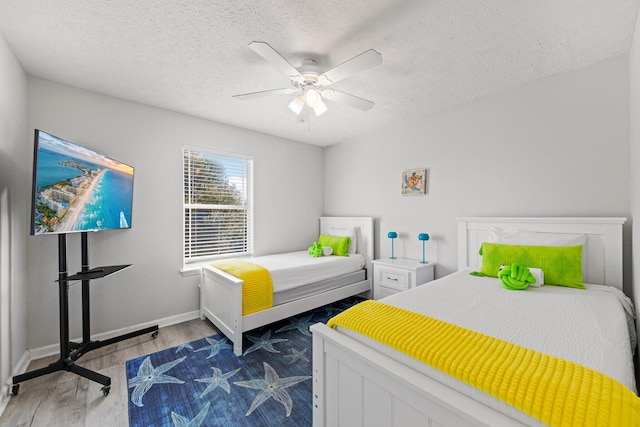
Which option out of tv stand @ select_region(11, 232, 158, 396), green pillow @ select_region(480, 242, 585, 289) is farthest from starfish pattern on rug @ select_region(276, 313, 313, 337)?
green pillow @ select_region(480, 242, 585, 289)

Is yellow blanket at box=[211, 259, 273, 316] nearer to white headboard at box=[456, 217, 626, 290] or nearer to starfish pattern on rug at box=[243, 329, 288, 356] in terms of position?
starfish pattern on rug at box=[243, 329, 288, 356]

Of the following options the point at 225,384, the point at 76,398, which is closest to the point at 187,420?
the point at 225,384

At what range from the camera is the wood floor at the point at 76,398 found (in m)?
1.61

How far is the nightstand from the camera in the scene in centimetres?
290

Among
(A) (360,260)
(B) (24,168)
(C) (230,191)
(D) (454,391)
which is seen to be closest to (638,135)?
(D) (454,391)

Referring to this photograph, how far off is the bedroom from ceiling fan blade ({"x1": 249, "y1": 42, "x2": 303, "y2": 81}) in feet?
1.17

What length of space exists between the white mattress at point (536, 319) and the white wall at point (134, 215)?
2.41 metres

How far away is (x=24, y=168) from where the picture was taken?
215 cm

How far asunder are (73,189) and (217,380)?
172 cm

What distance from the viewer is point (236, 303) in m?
2.34

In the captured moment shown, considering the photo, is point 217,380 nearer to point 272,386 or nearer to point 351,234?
point 272,386

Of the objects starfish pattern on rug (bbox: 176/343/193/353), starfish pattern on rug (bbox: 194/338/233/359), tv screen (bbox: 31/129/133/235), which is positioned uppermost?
tv screen (bbox: 31/129/133/235)

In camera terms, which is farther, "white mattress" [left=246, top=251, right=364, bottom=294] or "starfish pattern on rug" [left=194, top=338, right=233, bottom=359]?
"white mattress" [left=246, top=251, right=364, bottom=294]

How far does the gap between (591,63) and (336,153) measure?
2.93m
